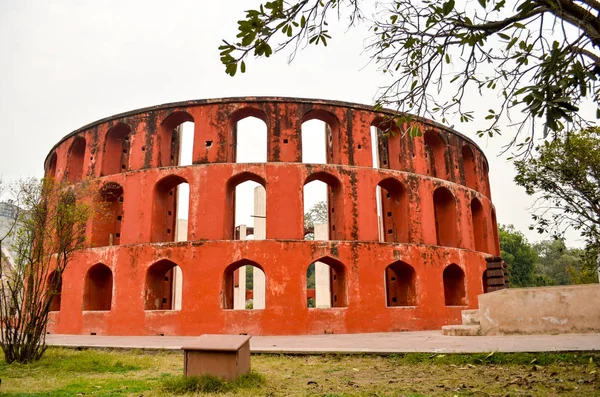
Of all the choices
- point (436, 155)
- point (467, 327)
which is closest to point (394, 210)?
point (436, 155)

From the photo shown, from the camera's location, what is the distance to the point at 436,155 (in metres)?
16.7

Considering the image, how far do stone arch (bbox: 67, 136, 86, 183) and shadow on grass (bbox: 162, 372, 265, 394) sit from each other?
13.9 metres

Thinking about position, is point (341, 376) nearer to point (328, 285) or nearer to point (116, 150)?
point (116, 150)

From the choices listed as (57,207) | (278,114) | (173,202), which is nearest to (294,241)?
(278,114)

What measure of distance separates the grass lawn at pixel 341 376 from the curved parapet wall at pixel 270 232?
5.48 meters

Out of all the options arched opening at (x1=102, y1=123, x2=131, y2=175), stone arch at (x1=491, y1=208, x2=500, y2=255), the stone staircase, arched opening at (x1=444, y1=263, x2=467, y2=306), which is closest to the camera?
the stone staircase

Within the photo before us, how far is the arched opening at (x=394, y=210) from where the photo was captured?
47.7 feet

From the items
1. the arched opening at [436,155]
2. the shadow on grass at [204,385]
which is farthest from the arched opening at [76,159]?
the shadow on grass at [204,385]

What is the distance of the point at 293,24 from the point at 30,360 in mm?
→ 6343

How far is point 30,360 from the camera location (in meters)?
6.80

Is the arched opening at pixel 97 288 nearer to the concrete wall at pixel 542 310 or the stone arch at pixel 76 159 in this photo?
the stone arch at pixel 76 159

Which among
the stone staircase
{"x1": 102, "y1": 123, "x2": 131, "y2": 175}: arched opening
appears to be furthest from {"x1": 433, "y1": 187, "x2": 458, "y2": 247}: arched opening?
{"x1": 102, "y1": 123, "x2": 131, "y2": 175}: arched opening

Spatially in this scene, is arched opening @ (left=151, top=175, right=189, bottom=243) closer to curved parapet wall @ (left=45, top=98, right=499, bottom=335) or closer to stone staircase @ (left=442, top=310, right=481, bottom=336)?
curved parapet wall @ (left=45, top=98, right=499, bottom=335)

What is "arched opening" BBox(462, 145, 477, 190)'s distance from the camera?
58.9ft
